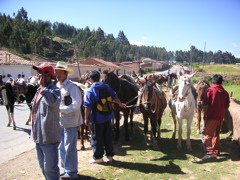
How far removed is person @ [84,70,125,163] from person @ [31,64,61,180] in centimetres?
179

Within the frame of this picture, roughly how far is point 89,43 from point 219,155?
97.3 m

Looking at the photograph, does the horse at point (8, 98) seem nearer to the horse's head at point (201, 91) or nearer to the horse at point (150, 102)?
the horse at point (150, 102)

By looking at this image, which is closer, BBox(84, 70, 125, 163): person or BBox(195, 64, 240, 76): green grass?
BBox(84, 70, 125, 163): person

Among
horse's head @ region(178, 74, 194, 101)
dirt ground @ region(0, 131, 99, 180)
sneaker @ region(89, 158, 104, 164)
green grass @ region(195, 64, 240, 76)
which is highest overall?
green grass @ region(195, 64, 240, 76)

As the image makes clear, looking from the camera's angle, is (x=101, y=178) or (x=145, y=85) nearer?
(x=101, y=178)

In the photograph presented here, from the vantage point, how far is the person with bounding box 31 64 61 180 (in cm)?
384

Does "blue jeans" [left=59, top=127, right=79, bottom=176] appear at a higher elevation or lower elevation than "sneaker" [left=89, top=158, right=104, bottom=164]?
higher

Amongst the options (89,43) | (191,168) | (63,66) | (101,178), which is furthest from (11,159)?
(89,43)

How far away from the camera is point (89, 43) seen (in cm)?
10062

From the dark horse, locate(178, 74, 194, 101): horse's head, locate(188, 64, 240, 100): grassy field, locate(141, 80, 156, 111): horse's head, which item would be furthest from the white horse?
locate(188, 64, 240, 100): grassy field

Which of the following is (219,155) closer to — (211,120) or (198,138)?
(211,120)

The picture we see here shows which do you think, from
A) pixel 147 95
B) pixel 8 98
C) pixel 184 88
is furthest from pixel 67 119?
pixel 8 98

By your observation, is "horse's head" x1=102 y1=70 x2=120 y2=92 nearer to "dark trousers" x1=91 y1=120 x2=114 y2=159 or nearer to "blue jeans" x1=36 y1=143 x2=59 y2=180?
"dark trousers" x1=91 y1=120 x2=114 y2=159

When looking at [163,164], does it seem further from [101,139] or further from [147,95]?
[147,95]
